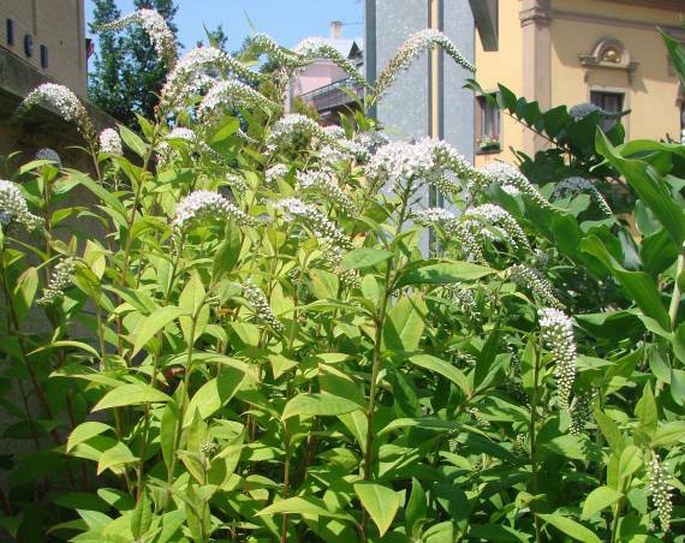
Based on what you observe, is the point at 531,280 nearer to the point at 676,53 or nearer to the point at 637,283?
the point at 637,283

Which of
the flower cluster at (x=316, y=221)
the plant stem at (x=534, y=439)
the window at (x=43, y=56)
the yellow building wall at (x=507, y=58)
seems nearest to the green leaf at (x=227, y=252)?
the flower cluster at (x=316, y=221)

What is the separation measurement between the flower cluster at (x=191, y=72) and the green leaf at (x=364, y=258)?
88cm

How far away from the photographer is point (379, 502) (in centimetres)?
144

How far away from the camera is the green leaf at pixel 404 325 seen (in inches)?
64.6

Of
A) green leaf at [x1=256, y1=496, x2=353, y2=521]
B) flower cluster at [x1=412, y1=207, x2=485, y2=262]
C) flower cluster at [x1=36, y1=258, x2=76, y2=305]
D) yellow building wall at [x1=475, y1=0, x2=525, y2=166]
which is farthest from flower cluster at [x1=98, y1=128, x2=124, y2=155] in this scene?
yellow building wall at [x1=475, y1=0, x2=525, y2=166]

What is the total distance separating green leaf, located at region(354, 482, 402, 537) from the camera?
1400 mm

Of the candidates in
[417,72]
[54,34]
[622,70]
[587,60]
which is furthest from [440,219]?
[622,70]

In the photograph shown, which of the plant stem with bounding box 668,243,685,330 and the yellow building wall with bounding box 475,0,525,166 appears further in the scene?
the yellow building wall with bounding box 475,0,525,166

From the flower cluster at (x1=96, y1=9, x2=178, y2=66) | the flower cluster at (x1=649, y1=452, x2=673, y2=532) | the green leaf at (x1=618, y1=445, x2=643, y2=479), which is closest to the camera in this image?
the flower cluster at (x1=649, y1=452, x2=673, y2=532)

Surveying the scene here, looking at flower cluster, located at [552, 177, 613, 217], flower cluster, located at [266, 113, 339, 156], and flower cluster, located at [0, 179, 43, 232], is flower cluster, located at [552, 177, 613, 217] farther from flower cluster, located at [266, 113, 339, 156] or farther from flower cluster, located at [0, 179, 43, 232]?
flower cluster, located at [0, 179, 43, 232]

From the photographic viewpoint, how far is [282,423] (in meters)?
1.73

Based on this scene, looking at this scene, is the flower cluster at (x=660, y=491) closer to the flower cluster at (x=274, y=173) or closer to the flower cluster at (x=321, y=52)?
the flower cluster at (x=274, y=173)

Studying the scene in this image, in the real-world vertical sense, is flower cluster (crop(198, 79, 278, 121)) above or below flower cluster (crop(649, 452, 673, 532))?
above

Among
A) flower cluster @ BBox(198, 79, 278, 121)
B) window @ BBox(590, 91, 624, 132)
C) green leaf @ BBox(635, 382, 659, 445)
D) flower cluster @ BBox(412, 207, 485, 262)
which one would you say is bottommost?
green leaf @ BBox(635, 382, 659, 445)
